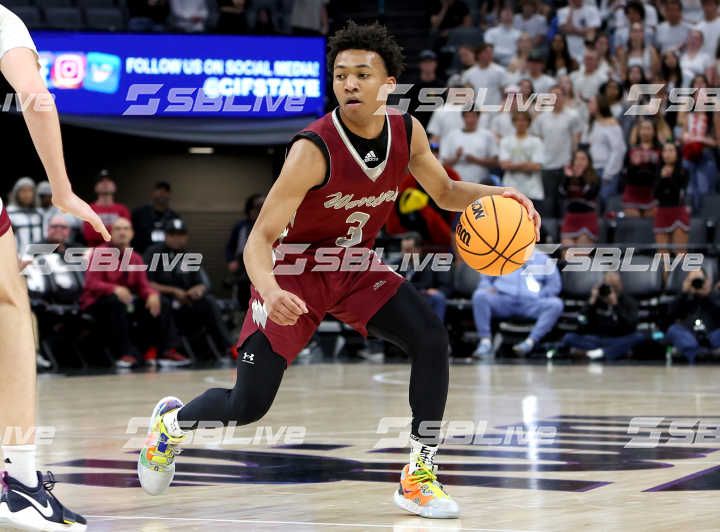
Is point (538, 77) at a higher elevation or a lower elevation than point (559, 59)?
lower

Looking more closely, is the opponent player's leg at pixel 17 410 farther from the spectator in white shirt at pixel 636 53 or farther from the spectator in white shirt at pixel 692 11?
the spectator in white shirt at pixel 692 11

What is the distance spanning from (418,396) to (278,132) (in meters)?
11.9

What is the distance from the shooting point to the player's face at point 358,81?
173 inches

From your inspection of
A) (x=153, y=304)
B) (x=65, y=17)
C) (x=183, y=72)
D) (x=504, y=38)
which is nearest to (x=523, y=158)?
(x=504, y=38)

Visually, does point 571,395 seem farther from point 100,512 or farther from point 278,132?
point 278,132

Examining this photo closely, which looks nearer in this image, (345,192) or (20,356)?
(20,356)

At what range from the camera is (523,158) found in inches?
526

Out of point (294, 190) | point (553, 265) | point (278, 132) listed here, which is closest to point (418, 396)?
point (294, 190)

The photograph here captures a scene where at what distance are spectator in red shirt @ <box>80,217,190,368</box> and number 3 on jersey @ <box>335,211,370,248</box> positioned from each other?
25.7ft

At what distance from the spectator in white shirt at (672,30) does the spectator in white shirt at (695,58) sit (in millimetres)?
584

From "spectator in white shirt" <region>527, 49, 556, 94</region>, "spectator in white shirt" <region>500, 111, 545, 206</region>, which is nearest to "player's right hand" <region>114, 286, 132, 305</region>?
"spectator in white shirt" <region>500, 111, 545, 206</region>

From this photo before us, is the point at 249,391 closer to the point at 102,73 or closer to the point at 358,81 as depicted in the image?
the point at 358,81

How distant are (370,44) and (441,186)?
0.72 m

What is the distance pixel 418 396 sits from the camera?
4414mm
